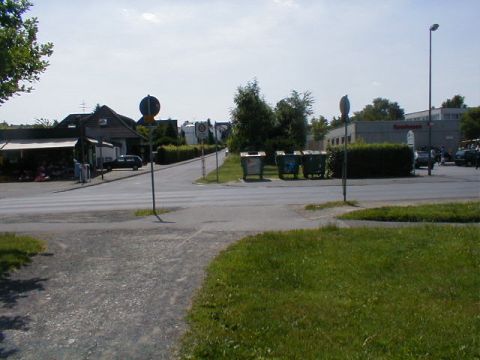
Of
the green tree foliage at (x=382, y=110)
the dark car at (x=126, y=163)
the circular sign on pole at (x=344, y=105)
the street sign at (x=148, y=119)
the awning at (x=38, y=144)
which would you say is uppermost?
the green tree foliage at (x=382, y=110)

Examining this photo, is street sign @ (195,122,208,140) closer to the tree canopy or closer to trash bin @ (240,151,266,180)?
trash bin @ (240,151,266,180)

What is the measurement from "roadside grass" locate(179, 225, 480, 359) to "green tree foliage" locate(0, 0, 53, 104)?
414 cm

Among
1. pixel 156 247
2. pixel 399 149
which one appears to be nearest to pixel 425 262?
pixel 156 247

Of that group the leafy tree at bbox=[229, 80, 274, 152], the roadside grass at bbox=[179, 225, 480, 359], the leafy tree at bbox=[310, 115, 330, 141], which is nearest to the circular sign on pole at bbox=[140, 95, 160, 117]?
the roadside grass at bbox=[179, 225, 480, 359]

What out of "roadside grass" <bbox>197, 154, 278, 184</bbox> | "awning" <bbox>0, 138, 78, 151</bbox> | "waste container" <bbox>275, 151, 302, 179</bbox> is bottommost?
"roadside grass" <bbox>197, 154, 278, 184</bbox>

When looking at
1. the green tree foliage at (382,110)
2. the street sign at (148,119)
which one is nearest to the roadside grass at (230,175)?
the street sign at (148,119)

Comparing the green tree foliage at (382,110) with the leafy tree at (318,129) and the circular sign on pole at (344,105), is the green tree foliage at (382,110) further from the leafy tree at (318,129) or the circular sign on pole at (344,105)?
the circular sign on pole at (344,105)

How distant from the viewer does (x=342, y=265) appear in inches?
282

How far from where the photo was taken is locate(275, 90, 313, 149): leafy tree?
57.9m

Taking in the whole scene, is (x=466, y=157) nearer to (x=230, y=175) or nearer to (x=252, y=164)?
(x=230, y=175)

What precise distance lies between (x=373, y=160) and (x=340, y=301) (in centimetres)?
2713

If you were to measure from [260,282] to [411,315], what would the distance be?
182cm

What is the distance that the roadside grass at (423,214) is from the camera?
1163 centimetres

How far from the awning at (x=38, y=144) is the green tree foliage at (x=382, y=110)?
324 feet
